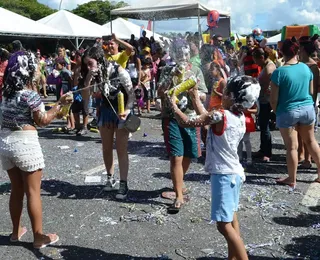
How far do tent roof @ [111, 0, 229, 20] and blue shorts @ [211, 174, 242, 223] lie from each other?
36.0ft

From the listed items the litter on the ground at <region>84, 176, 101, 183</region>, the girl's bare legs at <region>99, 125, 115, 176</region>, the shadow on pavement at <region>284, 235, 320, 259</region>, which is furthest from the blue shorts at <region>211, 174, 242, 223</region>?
the litter on the ground at <region>84, 176, 101, 183</region>

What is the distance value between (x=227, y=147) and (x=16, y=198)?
1.95 metres

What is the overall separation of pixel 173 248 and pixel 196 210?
0.91 metres

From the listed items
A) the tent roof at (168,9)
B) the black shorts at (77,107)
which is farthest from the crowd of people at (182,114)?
the tent roof at (168,9)

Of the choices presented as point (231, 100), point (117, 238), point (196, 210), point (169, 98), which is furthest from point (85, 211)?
point (231, 100)

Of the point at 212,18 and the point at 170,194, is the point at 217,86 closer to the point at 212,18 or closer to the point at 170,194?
the point at 170,194

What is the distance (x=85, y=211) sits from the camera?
451cm

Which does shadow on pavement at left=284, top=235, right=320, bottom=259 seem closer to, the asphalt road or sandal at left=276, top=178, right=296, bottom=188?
the asphalt road

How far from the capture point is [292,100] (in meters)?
5.05

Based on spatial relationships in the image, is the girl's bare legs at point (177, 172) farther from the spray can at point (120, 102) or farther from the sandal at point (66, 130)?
the sandal at point (66, 130)

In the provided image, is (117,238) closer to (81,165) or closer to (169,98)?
(169,98)

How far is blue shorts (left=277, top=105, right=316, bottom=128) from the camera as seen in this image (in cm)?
504

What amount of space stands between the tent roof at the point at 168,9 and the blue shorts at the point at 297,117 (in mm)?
8821

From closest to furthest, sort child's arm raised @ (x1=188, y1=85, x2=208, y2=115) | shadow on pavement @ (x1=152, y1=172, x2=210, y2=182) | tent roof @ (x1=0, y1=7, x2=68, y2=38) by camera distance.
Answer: child's arm raised @ (x1=188, y1=85, x2=208, y2=115)
shadow on pavement @ (x1=152, y1=172, x2=210, y2=182)
tent roof @ (x1=0, y1=7, x2=68, y2=38)
